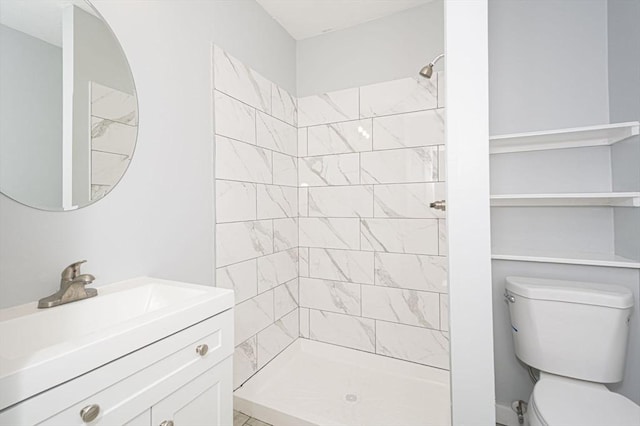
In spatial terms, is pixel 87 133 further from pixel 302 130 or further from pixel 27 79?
pixel 302 130

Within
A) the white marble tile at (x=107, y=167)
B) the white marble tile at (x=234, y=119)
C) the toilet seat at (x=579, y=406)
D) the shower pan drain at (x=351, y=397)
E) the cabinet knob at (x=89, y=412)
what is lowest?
the shower pan drain at (x=351, y=397)

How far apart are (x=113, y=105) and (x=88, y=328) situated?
84 cm

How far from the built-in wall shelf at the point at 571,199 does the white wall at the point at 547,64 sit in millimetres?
436

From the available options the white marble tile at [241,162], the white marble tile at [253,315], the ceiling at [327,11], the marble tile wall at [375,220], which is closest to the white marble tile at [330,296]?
the marble tile wall at [375,220]

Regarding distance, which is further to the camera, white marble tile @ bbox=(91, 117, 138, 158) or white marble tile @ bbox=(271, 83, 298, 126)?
white marble tile @ bbox=(271, 83, 298, 126)

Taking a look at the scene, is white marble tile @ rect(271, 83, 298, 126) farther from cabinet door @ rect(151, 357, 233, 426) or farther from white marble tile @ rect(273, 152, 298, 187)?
cabinet door @ rect(151, 357, 233, 426)

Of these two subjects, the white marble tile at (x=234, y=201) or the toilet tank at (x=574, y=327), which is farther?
the white marble tile at (x=234, y=201)

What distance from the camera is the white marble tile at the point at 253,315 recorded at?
186 centimetres

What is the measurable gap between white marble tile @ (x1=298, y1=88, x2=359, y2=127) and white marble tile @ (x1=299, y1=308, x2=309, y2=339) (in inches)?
61.1

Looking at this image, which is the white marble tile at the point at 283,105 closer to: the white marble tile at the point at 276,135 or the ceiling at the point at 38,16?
the white marble tile at the point at 276,135

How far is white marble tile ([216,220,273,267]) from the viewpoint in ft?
5.68

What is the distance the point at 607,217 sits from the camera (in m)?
1.61

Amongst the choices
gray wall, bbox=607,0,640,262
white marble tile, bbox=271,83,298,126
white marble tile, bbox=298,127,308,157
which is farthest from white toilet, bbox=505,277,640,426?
white marble tile, bbox=271,83,298,126

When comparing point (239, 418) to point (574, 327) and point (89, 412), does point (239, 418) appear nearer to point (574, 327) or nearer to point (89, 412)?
point (89, 412)
